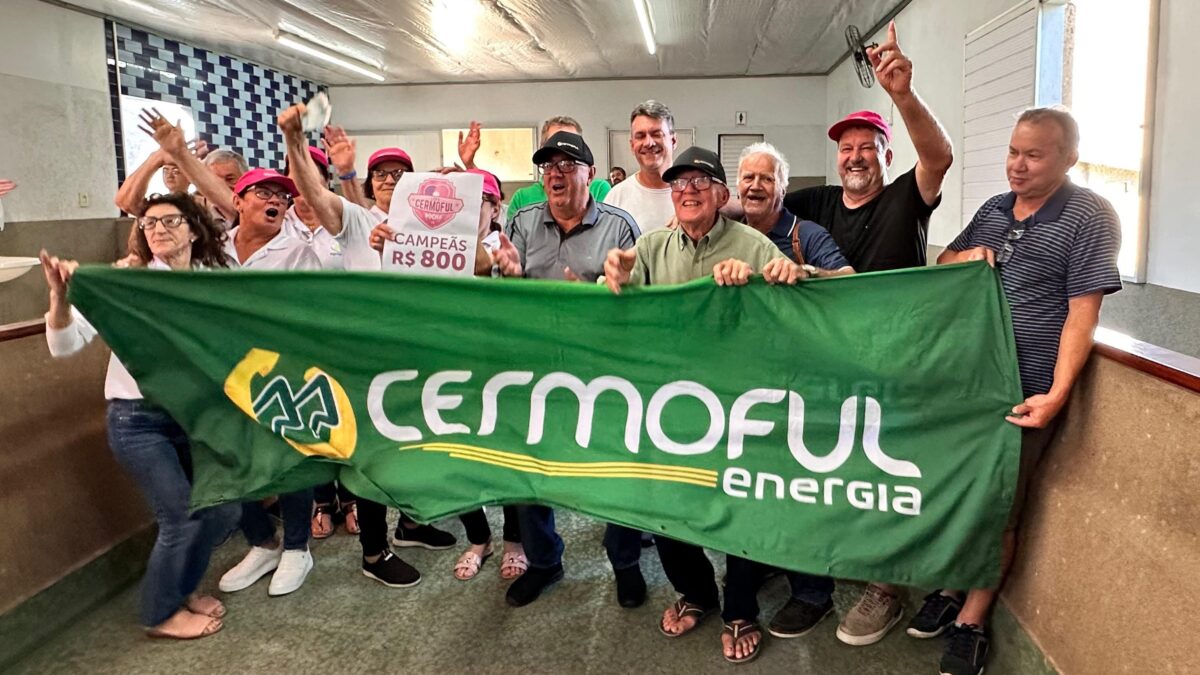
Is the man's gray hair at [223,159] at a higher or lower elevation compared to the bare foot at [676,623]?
higher

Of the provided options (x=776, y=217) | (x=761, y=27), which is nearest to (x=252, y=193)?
(x=776, y=217)

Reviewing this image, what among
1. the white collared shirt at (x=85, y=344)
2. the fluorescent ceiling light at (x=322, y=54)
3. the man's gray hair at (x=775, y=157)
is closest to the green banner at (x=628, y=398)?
the white collared shirt at (x=85, y=344)

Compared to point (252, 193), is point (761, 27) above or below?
above

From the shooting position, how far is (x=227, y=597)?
277 cm

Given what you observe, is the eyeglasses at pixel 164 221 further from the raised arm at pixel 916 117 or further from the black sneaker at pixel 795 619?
the black sneaker at pixel 795 619

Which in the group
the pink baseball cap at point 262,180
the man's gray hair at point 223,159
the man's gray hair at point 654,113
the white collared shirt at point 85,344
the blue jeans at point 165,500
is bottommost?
the blue jeans at point 165,500

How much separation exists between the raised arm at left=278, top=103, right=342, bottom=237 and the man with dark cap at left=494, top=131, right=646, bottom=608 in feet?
2.00

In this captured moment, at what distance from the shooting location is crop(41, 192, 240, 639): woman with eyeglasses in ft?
7.70

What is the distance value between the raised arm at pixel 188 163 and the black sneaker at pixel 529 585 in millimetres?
1846

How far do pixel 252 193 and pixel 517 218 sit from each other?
3.19ft

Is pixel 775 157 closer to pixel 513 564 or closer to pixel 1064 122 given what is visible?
pixel 1064 122

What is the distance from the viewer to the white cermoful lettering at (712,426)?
1.97 metres

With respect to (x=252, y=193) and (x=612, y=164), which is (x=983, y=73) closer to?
(x=252, y=193)

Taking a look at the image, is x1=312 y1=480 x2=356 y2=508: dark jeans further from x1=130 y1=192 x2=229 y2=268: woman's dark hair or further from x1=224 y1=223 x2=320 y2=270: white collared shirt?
x1=130 y1=192 x2=229 y2=268: woman's dark hair
